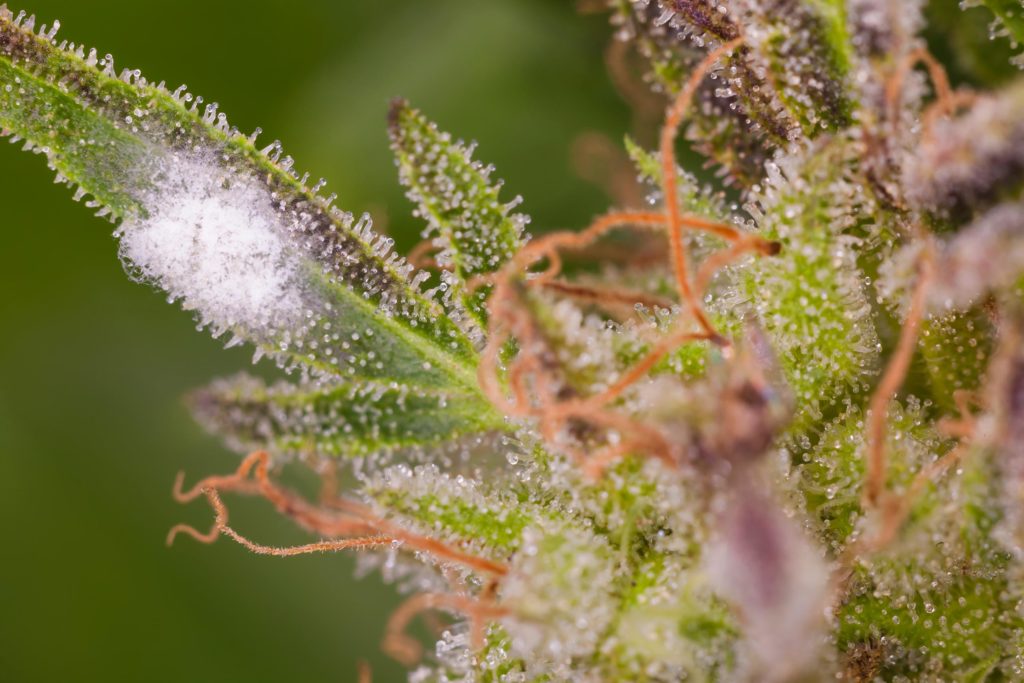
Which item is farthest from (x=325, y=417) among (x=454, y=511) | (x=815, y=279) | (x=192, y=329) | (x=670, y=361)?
(x=192, y=329)

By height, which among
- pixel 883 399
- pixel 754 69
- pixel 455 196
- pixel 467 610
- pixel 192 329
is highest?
pixel 192 329

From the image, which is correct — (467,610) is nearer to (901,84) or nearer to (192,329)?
(901,84)

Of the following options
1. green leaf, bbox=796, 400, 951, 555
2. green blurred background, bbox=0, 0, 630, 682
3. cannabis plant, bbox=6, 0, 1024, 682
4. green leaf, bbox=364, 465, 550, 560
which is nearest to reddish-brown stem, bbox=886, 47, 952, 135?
cannabis plant, bbox=6, 0, 1024, 682

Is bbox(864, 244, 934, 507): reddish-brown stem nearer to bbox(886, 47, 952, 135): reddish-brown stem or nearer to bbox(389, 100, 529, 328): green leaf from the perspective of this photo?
bbox(886, 47, 952, 135): reddish-brown stem

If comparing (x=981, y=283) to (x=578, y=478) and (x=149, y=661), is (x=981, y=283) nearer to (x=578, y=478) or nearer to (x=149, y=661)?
(x=578, y=478)

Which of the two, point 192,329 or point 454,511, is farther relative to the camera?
point 192,329

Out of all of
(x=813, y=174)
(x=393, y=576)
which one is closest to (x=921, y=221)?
(x=813, y=174)
